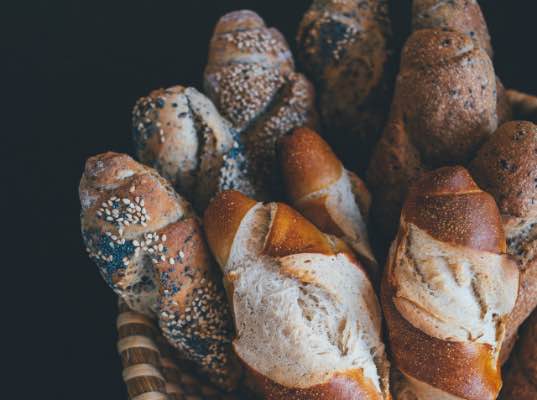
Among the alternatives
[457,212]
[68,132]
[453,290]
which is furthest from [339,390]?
[68,132]

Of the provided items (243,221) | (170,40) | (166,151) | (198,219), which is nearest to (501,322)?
(243,221)

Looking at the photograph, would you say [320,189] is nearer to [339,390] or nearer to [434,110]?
[434,110]

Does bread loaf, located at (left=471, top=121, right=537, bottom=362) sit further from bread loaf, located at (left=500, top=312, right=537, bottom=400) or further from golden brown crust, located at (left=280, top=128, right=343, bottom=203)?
golden brown crust, located at (left=280, top=128, right=343, bottom=203)

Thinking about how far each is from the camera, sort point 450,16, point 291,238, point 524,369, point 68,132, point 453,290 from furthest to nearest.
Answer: point 68,132
point 450,16
point 524,369
point 291,238
point 453,290

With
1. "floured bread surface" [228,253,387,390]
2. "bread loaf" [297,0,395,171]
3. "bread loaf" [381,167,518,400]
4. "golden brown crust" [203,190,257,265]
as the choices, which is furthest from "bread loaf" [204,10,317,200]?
"bread loaf" [381,167,518,400]

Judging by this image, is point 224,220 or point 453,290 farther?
point 224,220

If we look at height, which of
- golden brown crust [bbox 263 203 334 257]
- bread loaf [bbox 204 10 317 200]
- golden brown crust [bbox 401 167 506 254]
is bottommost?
golden brown crust [bbox 263 203 334 257]

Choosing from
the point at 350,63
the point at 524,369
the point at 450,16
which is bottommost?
the point at 524,369
